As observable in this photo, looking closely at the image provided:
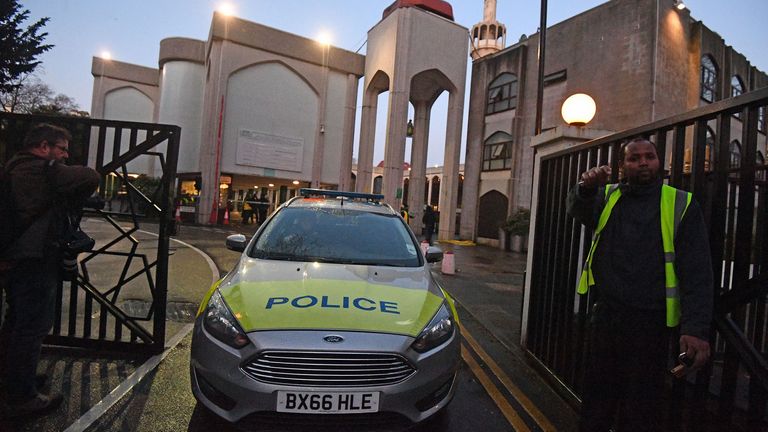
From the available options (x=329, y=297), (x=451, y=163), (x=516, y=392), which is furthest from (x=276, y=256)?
(x=451, y=163)

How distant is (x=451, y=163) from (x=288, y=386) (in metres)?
21.9

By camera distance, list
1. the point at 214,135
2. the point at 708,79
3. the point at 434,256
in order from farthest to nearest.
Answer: the point at 214,135
the point at 708,79
the point at 434,256

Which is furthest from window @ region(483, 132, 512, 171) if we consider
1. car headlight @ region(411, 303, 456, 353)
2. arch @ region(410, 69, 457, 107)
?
car headlight @ region(411, 303, 456, 353)

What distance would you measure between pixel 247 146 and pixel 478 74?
46.0 feet

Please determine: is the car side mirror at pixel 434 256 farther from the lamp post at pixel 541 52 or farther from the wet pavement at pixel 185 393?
the lamp post at pixel 541 52

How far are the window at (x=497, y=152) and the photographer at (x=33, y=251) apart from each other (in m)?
20.7

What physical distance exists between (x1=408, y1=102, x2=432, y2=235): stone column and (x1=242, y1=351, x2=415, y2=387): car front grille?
19.6 m

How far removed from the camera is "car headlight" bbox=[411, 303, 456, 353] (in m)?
2.48

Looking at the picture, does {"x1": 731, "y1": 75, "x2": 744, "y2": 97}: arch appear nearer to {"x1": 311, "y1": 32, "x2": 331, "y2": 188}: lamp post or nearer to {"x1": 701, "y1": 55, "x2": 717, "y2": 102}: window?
{"x1": 701, "y1": 55, "x2": 717, "y2": 102}: window

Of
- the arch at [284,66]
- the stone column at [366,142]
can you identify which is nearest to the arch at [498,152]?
the stone column at [366,142]

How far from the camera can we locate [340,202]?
14.7 ft

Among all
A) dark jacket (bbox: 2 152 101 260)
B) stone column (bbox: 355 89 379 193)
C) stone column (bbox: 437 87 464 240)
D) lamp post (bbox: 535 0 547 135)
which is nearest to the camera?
dark jacket (bbox: 2 152 101 260)

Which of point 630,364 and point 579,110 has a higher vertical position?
point 579,110

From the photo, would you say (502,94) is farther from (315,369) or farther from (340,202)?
(315,369)
